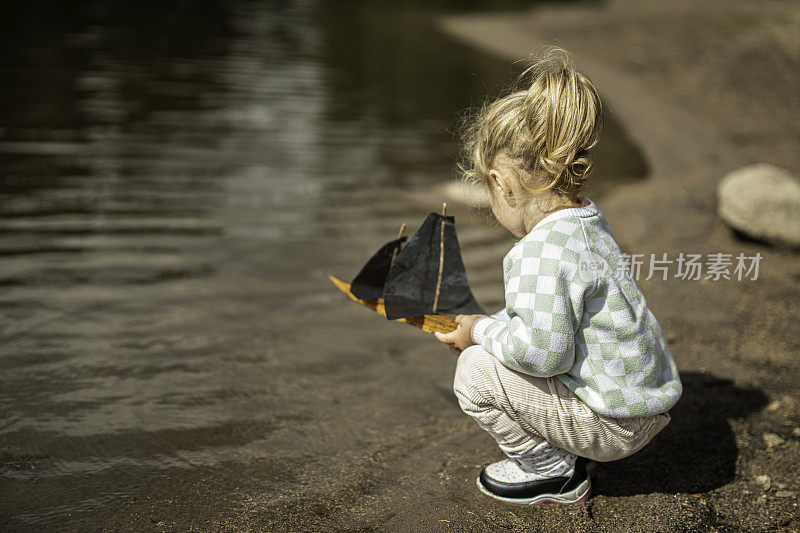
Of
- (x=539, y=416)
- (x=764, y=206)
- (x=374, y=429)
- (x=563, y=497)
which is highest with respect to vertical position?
(x=764, y=206)

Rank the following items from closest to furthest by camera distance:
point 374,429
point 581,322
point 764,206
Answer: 1. point 581,322
2. point 374,429
3. point 764,206

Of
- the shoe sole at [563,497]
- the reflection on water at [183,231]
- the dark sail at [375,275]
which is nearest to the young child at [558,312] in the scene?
the shoe sole at [563,497]

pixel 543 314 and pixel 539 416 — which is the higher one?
pixel 543 314

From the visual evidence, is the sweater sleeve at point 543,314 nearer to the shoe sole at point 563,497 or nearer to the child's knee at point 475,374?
the child's knee at point 475,374

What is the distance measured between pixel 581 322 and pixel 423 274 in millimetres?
753

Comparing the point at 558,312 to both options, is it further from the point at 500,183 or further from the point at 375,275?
the point at 375,275

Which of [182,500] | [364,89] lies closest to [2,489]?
[182,500]

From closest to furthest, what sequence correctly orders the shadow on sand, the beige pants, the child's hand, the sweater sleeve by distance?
the sweater sleeve, the beige pants, the child's hand, the shadow on sand

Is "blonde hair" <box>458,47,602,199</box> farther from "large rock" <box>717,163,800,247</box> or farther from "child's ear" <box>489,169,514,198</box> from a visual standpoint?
"large rock" <box>717,163,800,247</box>

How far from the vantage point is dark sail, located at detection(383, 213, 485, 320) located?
2734 millimetres

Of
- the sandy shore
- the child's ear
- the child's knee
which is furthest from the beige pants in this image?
the child's ear

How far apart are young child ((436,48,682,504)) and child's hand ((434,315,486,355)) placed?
0.02 m

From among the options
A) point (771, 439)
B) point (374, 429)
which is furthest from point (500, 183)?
point (771, 439)

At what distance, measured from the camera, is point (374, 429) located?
3.09m
